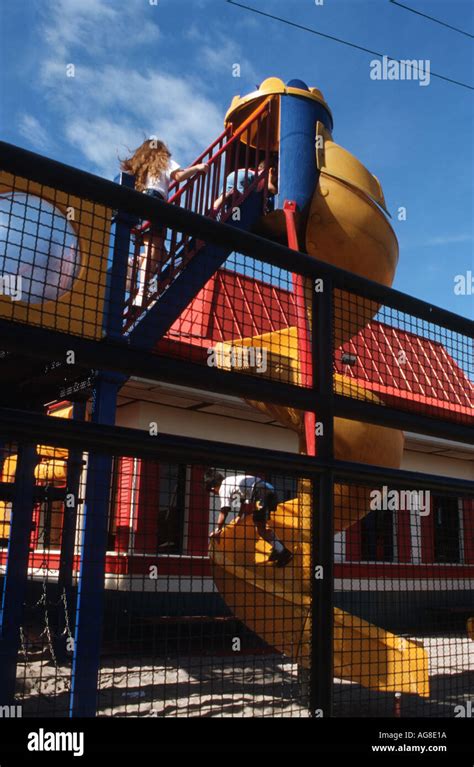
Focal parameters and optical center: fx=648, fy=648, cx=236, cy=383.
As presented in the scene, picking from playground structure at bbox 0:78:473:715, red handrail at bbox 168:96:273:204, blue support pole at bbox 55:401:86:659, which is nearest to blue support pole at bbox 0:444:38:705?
playground structure at bbox 0:78:473:715

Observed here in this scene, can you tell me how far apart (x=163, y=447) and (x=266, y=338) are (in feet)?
6.19

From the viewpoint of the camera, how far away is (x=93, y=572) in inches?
162

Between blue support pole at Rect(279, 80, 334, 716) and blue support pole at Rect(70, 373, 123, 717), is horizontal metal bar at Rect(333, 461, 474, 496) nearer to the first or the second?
blue support pole at Rect(279, 80, 334, 716)

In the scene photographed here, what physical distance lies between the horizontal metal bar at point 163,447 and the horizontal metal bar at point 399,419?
27 centimetres

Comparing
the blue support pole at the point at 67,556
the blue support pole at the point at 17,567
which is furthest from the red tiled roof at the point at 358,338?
the blue support pole at the point at 17,567

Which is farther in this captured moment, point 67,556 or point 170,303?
point 67,556

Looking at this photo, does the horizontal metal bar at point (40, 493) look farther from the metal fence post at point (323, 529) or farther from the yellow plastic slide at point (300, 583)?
the metal fence post at point (323, 529)

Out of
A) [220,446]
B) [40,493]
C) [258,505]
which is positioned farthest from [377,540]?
[40,493]

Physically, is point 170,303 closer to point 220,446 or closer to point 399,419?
point 399,419
